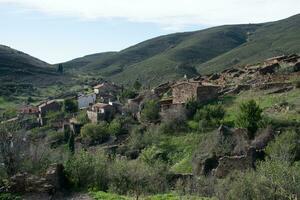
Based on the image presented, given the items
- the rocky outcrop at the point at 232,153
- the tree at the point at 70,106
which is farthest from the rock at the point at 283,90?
the tree at the point at 70,106

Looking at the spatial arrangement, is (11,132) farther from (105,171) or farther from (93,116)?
(93,116)

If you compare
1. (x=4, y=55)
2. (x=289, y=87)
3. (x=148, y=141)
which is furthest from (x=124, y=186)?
(x=4, y=55)

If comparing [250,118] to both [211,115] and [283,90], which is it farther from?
[283,90]

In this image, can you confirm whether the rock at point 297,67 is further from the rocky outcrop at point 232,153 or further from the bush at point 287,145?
the bush at point 287,145

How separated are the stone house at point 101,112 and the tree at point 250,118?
20.9 meters

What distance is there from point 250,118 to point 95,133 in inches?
642

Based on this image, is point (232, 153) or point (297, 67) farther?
point (297, 67)

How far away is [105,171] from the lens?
2191 centimetres

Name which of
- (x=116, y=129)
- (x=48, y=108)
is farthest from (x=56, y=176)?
(x=48, y=108)

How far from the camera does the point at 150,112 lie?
45.2m

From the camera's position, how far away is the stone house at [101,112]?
5269 centimetres

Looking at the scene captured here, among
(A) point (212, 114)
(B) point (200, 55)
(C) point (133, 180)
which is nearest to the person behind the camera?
(C) point (133, 180)

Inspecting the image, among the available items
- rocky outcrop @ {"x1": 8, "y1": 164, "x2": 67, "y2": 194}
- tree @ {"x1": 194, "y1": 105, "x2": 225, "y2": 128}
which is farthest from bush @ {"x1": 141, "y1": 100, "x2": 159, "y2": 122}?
rocky outcrop @ {"x1": 8, "y1": 164, "x2": 67, "y2": 194}

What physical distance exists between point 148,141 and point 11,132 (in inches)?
581
